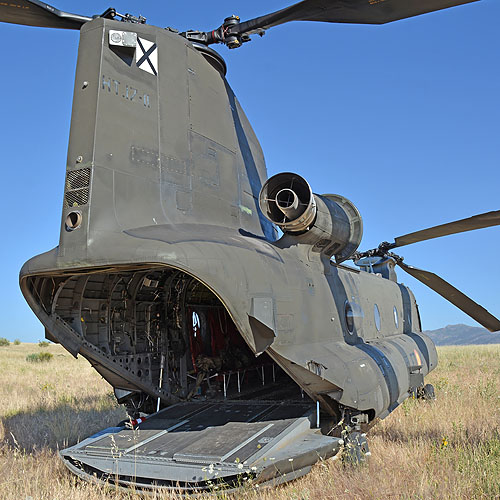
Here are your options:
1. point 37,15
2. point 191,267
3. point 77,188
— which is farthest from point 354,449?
point 37,15

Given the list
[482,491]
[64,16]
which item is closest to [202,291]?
[64,16]

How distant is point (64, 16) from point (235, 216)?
2939 millimetres

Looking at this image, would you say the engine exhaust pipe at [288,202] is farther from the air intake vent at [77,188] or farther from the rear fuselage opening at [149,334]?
the air intake vent at [77,188]

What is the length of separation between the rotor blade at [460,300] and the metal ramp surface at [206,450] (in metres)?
4.72

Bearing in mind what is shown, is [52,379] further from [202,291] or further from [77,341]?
[77,341]

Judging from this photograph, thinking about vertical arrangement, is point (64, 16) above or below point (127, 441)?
above

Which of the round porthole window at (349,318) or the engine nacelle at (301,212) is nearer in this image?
the engine nacelle at (301,212)

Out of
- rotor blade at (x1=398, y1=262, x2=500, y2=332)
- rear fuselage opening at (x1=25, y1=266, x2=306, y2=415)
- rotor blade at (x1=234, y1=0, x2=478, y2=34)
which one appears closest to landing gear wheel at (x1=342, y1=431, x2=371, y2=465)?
rear fuselage opening at (x1=25, y1=266, x2=306, y2=415)

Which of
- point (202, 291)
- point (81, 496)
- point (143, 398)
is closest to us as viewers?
point (81, 496)

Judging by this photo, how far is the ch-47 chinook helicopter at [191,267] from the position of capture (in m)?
4.79

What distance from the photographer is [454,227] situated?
717cm

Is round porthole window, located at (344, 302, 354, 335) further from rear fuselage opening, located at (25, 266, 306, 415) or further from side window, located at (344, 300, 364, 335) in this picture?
rear fuselage opening, located at (25, 266, 306, 415)

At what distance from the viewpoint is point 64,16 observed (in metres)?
5.57

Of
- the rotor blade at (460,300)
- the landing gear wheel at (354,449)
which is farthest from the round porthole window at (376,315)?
the landing gear wheel at (354,449)
